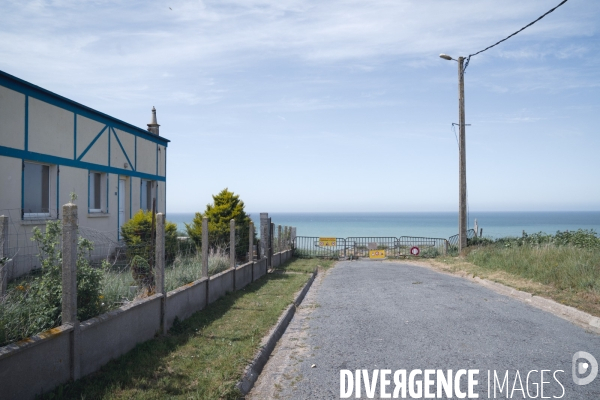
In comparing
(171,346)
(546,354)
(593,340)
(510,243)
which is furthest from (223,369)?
(510,243)

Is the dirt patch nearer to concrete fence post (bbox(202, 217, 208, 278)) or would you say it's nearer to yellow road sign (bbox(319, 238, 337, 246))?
concrete fence post (bbox(202, 217, 208, 278))

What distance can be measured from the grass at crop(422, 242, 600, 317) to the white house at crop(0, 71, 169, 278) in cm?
900

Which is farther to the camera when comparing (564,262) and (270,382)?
(564,262)

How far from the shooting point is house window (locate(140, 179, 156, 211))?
2030 cm

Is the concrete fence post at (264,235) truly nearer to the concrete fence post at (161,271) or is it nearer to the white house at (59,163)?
the white house at (59,163)

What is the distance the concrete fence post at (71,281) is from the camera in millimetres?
5237

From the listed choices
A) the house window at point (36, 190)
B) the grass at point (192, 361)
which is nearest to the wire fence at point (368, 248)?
the house window at point (36, 190)

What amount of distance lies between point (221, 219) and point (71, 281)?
12466 mm

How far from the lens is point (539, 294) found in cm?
1189

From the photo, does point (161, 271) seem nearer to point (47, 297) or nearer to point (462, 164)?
point (47, 297)

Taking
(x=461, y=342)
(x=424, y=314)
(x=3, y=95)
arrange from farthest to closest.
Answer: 1. (x=3, y=95)
2. (x=424, y=314)
3. (x=461, y=342)

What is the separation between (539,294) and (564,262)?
2278 millimetres

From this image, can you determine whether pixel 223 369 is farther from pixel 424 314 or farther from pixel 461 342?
pixel 424 314

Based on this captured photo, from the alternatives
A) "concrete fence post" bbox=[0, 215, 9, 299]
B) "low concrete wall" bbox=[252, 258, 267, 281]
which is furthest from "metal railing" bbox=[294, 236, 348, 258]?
"concrete fence post" bbox=[0, 215, 9, 299]
